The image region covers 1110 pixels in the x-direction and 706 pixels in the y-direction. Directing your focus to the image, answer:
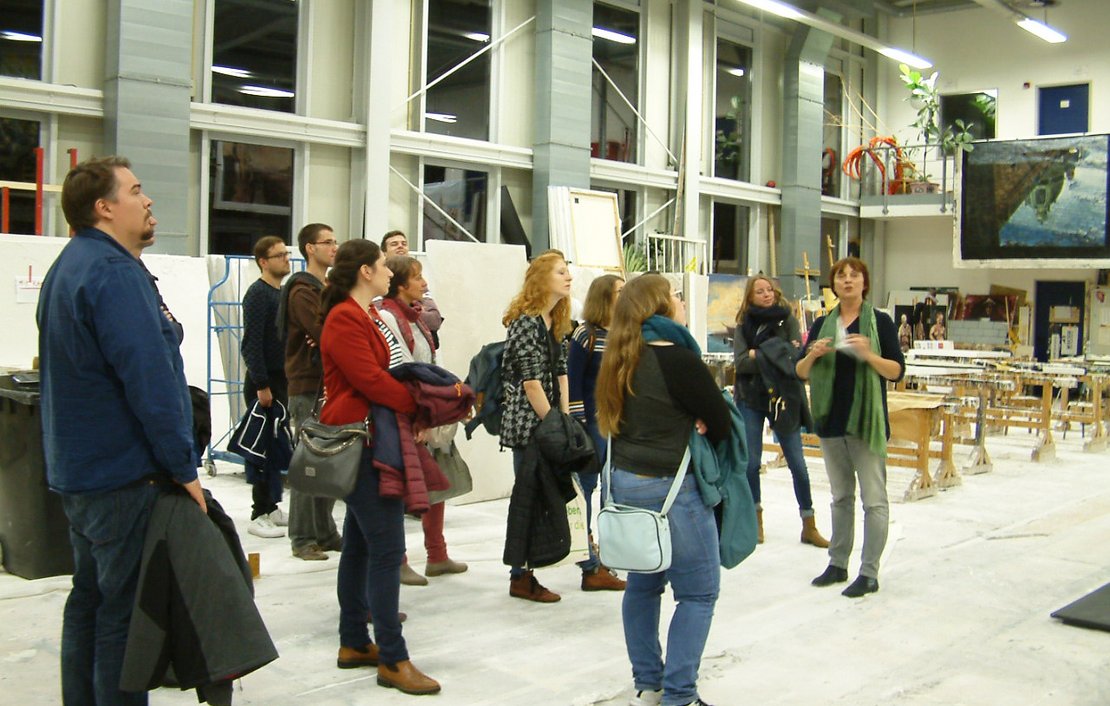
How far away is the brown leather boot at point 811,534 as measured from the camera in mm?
6320

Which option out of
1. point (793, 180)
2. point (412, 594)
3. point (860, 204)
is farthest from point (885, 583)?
point (860, 204)

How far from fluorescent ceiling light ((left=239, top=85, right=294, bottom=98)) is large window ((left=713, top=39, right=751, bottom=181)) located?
784 centimetres

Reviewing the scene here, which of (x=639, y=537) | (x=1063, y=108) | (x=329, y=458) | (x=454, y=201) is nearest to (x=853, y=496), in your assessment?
(x=639, y=537)

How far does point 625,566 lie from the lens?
338cm

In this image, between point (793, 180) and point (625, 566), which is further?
point (793, 180)

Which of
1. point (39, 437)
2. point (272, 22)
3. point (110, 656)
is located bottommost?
point (110, 656)

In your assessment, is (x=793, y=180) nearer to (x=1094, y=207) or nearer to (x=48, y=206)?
(x=1094, y=207)

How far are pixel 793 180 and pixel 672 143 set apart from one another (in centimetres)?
296

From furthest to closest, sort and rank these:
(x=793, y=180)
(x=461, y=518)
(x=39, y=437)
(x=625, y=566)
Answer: (x=793, y=180) < (x=461, y=518) < (x=39, y=437) < (x=625, y=566)

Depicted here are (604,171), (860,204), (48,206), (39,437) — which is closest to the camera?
(39,437)

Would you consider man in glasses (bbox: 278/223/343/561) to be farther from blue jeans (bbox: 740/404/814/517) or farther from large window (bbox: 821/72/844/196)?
large window (bbox: 821/72/844/196)

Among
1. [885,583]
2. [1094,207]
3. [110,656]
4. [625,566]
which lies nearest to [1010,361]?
[1094,207]

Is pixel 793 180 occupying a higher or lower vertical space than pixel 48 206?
higher

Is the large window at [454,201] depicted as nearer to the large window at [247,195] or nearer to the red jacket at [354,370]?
the large window at [247,195]
